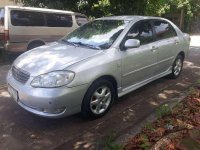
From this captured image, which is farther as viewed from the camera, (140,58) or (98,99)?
(140,58)

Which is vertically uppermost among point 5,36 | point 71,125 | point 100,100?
point 5,36

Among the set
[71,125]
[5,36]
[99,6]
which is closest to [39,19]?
[5,36]

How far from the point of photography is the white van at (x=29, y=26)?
8852mm

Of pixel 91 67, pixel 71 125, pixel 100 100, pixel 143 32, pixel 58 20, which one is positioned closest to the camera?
pixel 91 67

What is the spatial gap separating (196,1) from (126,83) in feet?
72.1

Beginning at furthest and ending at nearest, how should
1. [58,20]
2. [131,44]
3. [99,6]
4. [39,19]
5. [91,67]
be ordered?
[99,6] → [58,20] → [39,19] → [131,44] → [91,67]

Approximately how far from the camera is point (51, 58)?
4.67 metres

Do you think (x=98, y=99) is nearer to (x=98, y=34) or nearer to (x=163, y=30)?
(x=98, y=34)

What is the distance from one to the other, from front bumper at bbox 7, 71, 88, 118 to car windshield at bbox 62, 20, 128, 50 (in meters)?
1.13

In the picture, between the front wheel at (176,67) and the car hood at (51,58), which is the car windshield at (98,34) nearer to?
the car hood at (51,58)

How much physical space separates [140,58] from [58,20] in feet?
19.2

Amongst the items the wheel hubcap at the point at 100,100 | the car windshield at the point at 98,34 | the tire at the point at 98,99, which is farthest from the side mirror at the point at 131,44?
the wheel hubcap at the point at 100,100

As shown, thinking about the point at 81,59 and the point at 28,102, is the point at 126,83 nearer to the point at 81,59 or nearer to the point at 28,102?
the point at 81,59

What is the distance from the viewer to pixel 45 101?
4098mm
